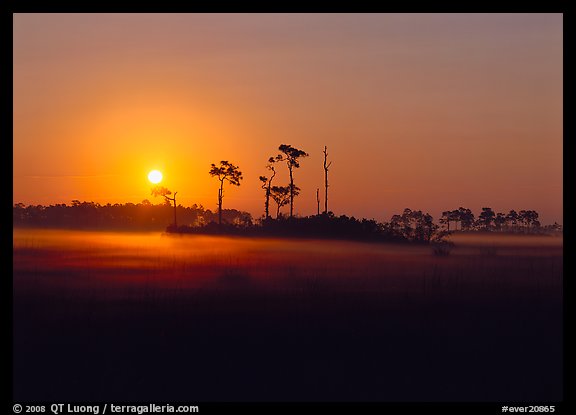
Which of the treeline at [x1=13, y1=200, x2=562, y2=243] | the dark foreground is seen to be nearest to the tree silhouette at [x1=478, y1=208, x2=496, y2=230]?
the treeline at [x1=13, y1=200, x2=562, y2=243]

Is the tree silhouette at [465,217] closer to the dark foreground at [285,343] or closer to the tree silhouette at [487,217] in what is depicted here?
the tree silhouette at [487,217]

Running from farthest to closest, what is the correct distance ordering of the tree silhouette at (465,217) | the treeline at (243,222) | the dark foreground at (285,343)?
the tree silhouette at (465,217) → the treeline at (243,222) → the dark foreground at (285,343)

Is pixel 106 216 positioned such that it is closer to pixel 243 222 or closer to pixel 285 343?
pixel 243 222

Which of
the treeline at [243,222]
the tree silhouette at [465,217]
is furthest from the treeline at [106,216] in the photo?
the tree silhouette at [465,217]

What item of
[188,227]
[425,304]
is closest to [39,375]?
[425,304]

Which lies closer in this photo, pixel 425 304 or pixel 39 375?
pixel 39 375

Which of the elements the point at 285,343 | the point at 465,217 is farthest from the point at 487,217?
the point at 285,343

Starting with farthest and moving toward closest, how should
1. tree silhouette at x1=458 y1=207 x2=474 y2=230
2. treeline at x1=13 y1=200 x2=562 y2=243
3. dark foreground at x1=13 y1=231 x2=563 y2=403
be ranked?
tree silhouette at x1=458 y1=207 x2=474 y2=230 < treeline at x1=13 y1=200 x2=562 y2=243 < dark foreground at x1=13 y1=231 x2=563 y2=403

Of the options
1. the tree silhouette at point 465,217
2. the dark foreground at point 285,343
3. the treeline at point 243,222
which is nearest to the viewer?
the dark foreground at point 285,343

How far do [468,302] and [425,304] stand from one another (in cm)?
200

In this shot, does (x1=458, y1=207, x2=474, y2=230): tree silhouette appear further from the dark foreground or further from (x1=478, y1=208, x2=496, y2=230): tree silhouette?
the dark foreground

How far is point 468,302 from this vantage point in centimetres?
2895

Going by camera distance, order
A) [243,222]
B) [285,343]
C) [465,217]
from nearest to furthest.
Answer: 1. [285,343]
2. [243,222]
3. [465,217]
